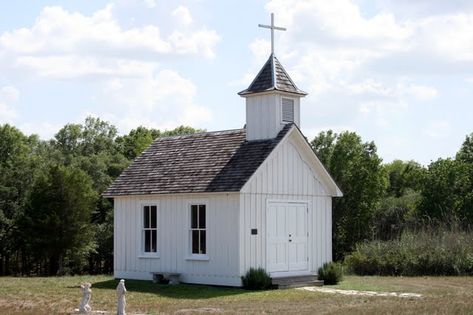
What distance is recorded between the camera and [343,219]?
50406mm

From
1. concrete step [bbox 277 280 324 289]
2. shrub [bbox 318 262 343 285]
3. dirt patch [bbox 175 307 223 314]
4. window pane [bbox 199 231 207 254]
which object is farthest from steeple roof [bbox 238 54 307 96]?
dirt patch [bbox 175 307 223 314]

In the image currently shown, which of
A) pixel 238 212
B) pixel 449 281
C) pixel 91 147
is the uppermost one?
pixel 91 147

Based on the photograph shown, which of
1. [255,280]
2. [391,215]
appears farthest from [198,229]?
[391,215]

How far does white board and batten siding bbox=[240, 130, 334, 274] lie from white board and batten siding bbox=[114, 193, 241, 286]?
0.46 meters

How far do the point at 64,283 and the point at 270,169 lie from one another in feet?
26.4

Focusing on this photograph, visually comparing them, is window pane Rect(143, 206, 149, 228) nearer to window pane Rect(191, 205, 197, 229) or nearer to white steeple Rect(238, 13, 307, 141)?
window pane Rect(191, 205, 197, 229)

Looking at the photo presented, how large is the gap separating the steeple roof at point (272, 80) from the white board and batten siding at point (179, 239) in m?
3.92

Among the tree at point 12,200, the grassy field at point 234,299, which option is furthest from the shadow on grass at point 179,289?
the tree at point 12,200

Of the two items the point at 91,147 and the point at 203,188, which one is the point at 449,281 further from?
the point at 91,147

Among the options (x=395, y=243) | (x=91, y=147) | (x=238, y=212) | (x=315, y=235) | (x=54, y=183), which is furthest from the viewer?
(x=91, y=147)

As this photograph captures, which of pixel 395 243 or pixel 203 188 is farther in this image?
pixel 395 243

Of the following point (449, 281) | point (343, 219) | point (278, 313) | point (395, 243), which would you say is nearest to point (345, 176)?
point (343, 219)

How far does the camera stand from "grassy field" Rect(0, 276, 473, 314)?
1920cm

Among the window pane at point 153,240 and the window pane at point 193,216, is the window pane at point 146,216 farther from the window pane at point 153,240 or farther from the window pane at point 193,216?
the window pane at point 193,216
